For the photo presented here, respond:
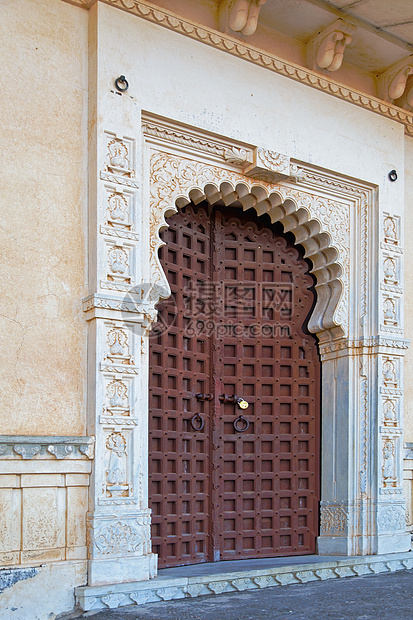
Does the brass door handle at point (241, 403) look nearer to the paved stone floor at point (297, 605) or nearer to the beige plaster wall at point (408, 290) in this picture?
the paved stone floor at point (297, 605)

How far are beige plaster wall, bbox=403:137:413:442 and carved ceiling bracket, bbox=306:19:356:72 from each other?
134 centimetres

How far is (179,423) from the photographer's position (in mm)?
6070

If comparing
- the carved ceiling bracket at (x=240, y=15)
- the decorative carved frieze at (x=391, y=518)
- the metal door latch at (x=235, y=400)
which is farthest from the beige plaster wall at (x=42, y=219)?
the decorative carved frieze at (x=391, y=518)

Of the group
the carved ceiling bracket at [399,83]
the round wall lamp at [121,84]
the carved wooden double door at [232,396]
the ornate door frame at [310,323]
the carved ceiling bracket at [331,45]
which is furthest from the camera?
the carved ceiling bracket at [399,83]

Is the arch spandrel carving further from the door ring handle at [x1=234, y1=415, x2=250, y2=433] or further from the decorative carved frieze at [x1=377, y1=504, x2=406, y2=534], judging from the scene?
the decorative carved frieze at [x1=377, y1=504, x2=406, y2=534]

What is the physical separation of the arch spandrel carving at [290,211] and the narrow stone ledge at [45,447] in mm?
1280

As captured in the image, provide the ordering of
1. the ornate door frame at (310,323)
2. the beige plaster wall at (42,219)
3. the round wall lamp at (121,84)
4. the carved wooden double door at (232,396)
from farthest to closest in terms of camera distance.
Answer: the carved wooden double door at (232,396) → the round wall lamp at (121,84) → the ornate door frame at (310,323) → the beige plaster wall at (42,219)

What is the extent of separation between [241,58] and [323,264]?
195 centimetres

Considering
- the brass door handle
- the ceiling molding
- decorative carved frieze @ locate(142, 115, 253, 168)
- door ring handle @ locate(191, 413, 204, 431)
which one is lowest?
door ring handle @ locate(191, 413, 204, 431)

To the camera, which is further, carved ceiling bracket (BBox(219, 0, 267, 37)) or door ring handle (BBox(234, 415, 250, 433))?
door ring handle (BBox(234, 415, 250, 433))

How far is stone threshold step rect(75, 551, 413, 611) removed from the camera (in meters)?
4.78

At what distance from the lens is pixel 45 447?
482 cm

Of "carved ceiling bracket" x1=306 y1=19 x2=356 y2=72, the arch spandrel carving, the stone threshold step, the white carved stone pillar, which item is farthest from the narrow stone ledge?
"carved ceiling bracket" x1=306 y1=19 x2=356 y2=72

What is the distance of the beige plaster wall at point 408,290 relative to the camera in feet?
23.4
